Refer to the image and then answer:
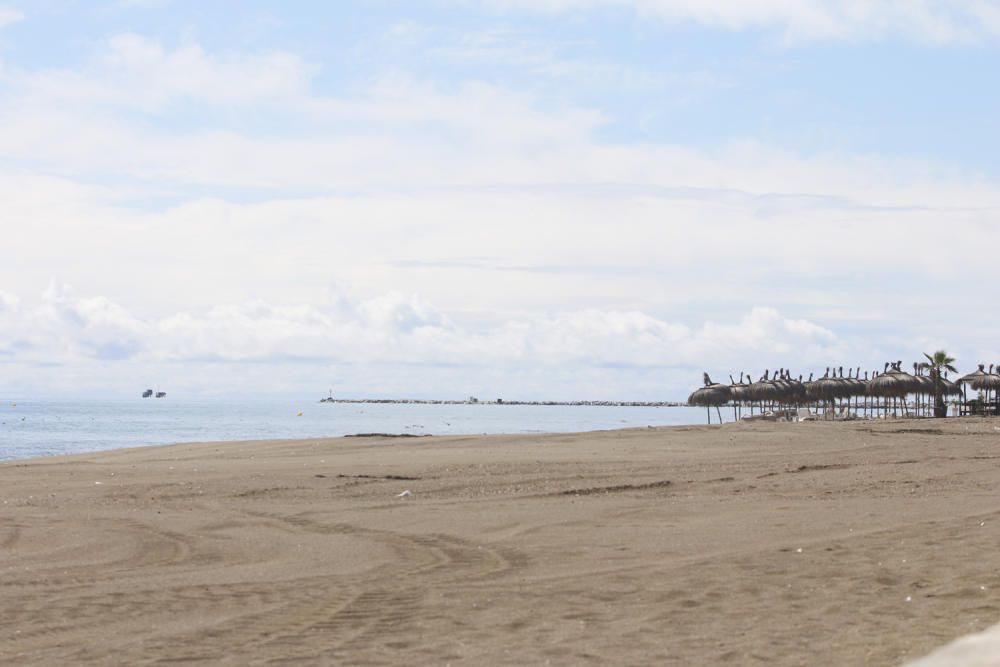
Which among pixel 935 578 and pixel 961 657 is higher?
pixel 961 657

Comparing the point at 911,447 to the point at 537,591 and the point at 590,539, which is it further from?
the point at 537,591

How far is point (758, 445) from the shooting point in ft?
90.5

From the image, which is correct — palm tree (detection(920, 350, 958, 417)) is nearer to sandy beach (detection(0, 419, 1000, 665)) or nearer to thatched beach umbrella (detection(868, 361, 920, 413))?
thatched beach umbrella (detection(868, 361, 920, 413))

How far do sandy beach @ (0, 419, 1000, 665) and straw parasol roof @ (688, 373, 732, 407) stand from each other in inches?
1464

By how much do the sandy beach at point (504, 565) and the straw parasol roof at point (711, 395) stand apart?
37.2 m

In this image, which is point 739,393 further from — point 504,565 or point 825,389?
point 504,565

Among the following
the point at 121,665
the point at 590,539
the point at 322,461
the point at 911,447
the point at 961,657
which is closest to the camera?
the point at 961,657

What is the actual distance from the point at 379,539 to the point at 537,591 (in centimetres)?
326

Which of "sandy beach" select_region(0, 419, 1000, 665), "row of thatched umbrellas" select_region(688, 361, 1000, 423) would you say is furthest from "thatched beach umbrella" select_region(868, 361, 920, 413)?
"sandy beach" select_region(0, 419, 1000, 665)

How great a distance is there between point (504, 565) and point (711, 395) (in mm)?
48013

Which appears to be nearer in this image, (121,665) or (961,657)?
(961,657)

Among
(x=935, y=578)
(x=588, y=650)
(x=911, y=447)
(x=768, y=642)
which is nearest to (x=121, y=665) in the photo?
(x=588, y=650)

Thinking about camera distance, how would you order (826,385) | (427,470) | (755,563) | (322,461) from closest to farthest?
(755,563), (427,470), (322,461), (826,385)

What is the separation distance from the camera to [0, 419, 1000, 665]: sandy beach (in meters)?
7.20
